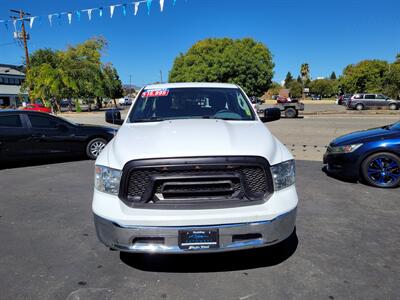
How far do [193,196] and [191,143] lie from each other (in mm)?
461

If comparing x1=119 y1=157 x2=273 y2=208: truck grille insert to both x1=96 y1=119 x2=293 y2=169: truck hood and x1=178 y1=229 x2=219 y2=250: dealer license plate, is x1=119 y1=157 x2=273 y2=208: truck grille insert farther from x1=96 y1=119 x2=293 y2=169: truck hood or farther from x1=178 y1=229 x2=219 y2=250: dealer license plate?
x1=178 y1=229 x2=219 y2=250: dealer license plate

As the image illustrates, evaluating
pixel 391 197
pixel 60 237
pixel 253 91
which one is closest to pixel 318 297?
pixel 60 237

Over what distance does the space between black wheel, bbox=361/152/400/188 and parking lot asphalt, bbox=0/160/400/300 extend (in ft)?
3.14

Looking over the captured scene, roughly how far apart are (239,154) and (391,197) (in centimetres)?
379

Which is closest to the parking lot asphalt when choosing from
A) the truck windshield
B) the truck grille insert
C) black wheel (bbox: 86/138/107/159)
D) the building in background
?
the truck grille insert

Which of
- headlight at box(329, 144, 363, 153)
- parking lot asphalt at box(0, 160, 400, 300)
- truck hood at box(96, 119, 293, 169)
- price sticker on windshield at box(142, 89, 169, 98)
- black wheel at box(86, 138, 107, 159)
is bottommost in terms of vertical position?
parking lot asphalt at box(0, 160, 400, 300)

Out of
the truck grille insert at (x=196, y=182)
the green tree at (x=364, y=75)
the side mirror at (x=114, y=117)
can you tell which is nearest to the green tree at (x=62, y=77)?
the side mirror at (x=114, y=117)

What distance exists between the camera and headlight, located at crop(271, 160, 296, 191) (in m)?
2.99

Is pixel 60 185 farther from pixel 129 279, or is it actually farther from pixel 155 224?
pixel 155 224

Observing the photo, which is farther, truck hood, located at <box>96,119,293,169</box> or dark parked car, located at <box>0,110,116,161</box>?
dark parked car, located at <box>0,110,116,161</box>

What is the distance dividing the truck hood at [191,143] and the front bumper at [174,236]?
518 millimetres

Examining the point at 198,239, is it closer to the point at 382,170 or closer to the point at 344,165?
the point at 344,165

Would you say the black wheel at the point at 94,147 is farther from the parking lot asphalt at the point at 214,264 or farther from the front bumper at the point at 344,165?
the front bumper at the point at 344,165

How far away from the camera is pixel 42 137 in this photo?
8672mm
